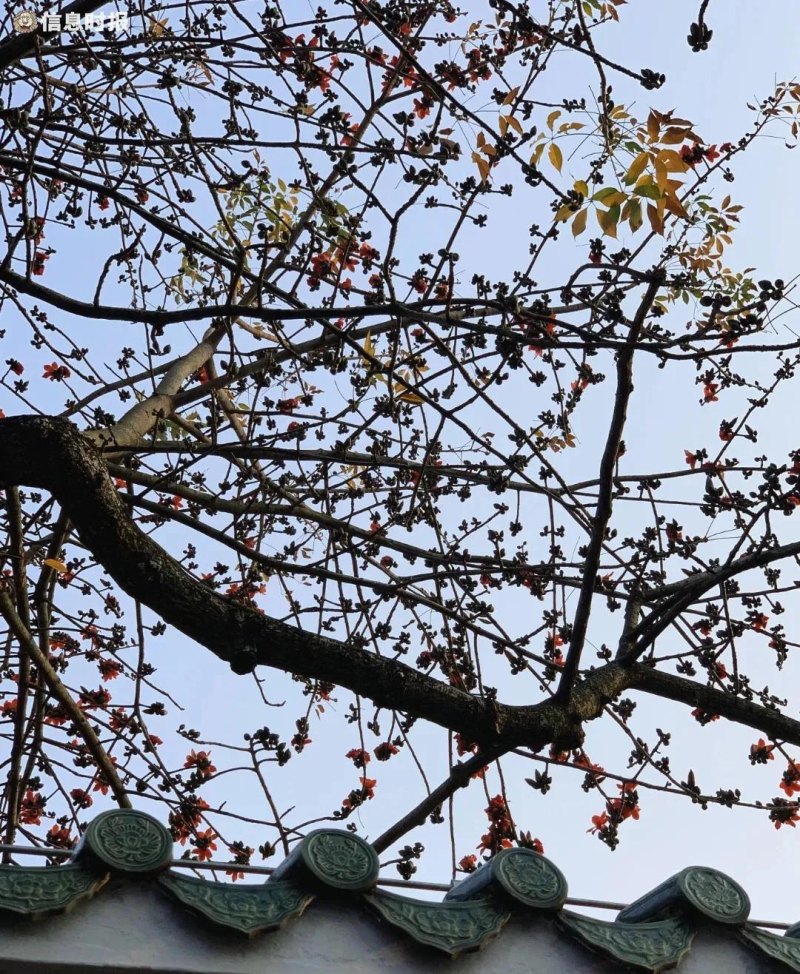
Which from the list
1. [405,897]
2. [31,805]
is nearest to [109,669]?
[31,805]

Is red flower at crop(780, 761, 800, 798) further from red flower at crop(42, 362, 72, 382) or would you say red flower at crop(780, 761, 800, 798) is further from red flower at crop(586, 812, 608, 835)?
red flower at crop(42, 362, 72, 382)

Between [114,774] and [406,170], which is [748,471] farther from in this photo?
[114,774]

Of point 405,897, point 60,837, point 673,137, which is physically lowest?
point 405,897

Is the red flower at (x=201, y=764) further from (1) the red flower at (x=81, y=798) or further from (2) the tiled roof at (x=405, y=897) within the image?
(2) the tiled roof at (x=405, y=897)

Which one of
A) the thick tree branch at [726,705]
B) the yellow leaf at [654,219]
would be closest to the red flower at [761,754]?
the thick tree branch at [726,705]

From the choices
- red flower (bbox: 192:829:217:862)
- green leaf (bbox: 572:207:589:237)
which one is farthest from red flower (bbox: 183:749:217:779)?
green leaf (bbox: 572:207:589:237)

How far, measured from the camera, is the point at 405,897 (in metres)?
1.77

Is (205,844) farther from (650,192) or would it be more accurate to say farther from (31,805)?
(650,192)

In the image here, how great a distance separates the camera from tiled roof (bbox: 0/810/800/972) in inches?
64.4

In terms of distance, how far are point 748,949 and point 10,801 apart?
9.09 ft

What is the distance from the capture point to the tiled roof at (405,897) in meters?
1.64

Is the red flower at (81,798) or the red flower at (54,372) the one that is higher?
the red flower at (54,372)

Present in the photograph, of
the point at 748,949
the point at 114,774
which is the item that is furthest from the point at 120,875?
the point at 114,774

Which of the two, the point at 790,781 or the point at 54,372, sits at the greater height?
the point at 54,372
